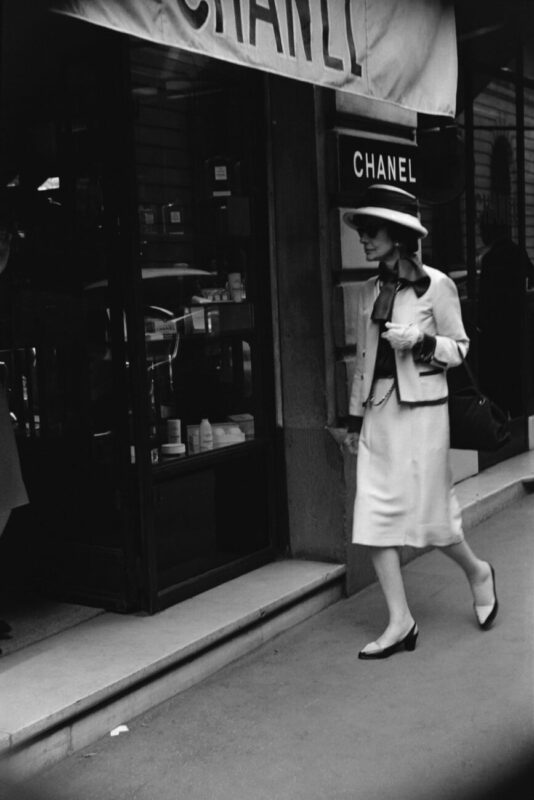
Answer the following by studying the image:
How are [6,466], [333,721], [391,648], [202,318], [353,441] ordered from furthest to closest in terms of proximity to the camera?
[202,318]
[353,441]
[391,648]
[6,466]
[333,721]

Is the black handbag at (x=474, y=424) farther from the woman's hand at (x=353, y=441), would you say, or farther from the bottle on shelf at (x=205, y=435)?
the bottle on shelf at (x=205, y=435)

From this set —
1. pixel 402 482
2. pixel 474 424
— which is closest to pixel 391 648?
pixel 402 482

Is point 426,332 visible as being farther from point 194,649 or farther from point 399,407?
point 194,649

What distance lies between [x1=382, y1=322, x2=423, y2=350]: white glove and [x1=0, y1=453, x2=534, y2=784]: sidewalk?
130 centimetres

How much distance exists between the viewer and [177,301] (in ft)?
16.0

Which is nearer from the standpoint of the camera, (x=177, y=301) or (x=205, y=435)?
(x=177, y=301)

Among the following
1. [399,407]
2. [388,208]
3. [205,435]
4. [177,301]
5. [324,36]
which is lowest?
[205,435]

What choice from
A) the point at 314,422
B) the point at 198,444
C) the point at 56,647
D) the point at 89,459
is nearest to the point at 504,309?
the point at 314,422

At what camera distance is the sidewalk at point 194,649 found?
3586 mm

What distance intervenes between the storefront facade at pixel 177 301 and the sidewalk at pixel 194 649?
0.19 meters

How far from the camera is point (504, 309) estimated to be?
26.8 feet

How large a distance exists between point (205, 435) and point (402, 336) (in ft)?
4.23

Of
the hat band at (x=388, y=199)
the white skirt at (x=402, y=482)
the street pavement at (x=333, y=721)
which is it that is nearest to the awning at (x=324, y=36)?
the hat band at (x=388, y=199)

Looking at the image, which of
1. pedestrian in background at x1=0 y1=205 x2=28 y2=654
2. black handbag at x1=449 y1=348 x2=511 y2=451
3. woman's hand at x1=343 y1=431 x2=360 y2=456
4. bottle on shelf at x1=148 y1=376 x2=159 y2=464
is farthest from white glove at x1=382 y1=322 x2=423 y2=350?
pedestrian in background at x1=0 y1=205 x2=28 y2=654
